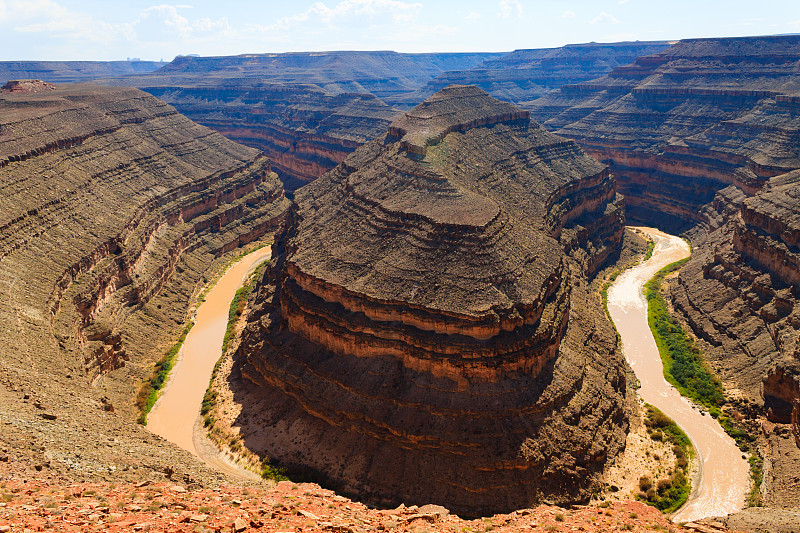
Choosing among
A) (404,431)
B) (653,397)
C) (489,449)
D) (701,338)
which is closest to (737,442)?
(653,397)

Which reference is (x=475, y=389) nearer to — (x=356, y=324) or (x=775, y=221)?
(x=356, y=324)

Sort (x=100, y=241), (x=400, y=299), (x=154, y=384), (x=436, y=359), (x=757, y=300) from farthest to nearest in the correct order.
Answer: (x=100, y=241) < (x=757, y=300) < (x=154, y=384) < (x=400, y=299) < (x=436, y=359)

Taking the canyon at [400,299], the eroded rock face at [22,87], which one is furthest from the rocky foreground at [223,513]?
the eroded rock face at [22,87]

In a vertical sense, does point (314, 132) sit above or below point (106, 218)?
above

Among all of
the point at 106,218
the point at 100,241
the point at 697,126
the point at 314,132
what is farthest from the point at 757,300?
the point at 314,132

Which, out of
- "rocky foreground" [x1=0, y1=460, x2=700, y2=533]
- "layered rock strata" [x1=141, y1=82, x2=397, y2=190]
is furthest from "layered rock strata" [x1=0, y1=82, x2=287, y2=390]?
"rocky foreground" [x1=0, y1=460, x2=700, y2=533]

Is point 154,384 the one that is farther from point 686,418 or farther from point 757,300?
point 757,300

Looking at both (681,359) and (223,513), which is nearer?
(223,513)
